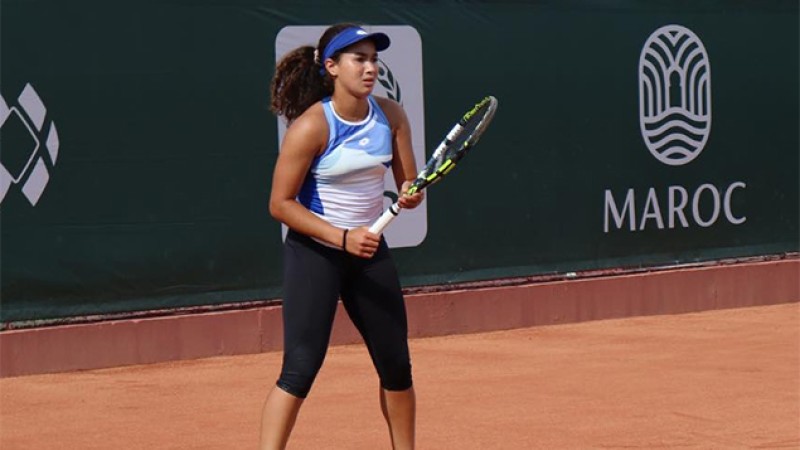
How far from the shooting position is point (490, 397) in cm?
721

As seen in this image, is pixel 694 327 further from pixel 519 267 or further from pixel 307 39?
pixel 307 39

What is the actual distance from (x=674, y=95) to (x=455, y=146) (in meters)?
5.27

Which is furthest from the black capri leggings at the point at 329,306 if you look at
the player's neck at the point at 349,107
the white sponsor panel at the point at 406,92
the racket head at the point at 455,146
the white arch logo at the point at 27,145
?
the white sponsor panel at the point at 406,92

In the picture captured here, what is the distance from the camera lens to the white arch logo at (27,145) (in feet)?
25.4

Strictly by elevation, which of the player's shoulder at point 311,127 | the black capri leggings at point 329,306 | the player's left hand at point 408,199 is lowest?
the black capri leggings at point 329,306

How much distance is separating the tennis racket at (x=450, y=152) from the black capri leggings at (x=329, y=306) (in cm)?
18

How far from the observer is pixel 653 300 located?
10023 millimetres

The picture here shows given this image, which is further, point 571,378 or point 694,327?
point 694,327

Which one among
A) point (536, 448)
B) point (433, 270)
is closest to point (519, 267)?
point (433, 270)

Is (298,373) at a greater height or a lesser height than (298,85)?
lesser

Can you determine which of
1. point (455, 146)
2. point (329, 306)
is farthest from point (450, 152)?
point (329, 306)

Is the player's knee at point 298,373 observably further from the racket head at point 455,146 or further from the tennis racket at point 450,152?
the racket head at point 455,146

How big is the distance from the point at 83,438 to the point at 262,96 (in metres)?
2.73

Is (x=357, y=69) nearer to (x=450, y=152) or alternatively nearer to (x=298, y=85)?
(x=298, y=85)
